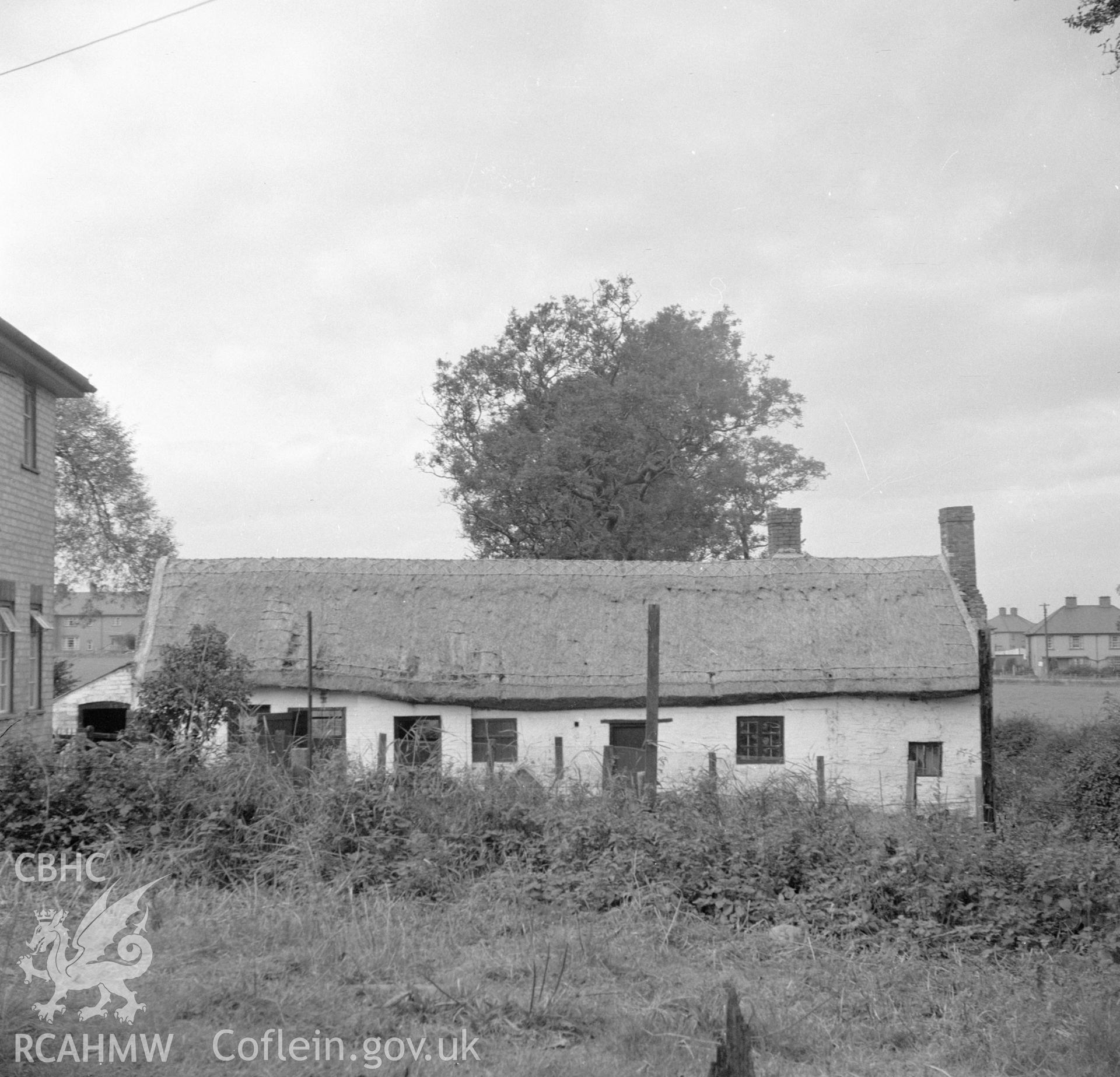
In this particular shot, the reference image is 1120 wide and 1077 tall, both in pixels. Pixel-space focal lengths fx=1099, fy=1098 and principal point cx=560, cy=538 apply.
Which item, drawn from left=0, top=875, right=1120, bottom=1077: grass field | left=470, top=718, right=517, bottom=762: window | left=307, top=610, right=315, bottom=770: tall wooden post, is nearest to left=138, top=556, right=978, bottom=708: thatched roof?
left=307, top=610, right=315, bottom=770: tall wooden post

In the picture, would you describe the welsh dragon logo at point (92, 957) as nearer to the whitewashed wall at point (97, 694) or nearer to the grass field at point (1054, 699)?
the whitewashed wall at point (97, 694)

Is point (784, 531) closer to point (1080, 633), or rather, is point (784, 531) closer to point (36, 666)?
point (36, 666)

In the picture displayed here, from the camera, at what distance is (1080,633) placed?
7906 cm

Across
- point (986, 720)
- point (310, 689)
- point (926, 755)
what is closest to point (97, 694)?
point (310, 689)

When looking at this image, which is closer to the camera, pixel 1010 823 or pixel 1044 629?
pixel 1010 823

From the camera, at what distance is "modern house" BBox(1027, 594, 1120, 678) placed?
78000 millimetres

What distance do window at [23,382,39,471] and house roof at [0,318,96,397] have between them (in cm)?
21

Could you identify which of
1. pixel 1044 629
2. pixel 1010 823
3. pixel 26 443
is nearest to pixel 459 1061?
pixel 1010 823

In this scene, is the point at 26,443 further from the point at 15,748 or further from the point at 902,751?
the point at 902,751

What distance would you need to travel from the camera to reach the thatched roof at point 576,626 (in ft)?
62.7

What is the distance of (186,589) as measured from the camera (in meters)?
21.5

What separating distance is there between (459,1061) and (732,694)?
1441cm

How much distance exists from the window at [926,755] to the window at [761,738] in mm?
2154

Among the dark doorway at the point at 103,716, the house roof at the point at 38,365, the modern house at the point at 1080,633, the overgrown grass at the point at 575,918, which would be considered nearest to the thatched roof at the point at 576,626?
the dark doorway at the point at 103,716
